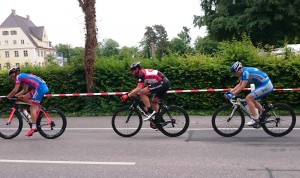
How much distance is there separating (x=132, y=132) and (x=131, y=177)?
3605mm

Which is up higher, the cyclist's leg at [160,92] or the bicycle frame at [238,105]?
the cyclist's leg at [160,92]

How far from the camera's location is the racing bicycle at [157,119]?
360 inches

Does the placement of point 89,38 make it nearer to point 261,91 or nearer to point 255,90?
point 255,90

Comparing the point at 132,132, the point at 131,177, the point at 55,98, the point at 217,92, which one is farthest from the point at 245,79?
the point at 55,98

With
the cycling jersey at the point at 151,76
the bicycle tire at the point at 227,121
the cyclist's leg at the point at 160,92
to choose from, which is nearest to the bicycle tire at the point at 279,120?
the bicycle tire at the point at 227,121

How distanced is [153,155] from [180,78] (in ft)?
23.5

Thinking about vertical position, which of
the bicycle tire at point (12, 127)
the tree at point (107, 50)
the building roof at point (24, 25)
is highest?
the building roof at point (24, 25)

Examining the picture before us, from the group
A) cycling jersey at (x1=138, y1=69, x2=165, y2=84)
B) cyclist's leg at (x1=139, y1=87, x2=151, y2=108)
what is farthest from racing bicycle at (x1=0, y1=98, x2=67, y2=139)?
cycling jersey at (x1=138, y1=69, x2=165, y2=84)

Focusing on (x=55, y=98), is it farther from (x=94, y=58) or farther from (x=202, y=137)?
(x=202, y=137)

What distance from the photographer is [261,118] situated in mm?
8789

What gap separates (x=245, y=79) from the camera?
28.5ft

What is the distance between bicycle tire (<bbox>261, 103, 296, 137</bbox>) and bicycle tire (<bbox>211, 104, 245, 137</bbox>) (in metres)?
0.56

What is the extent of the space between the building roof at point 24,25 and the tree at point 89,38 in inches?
3798

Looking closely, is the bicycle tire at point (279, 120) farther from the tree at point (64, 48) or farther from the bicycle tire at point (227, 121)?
the tree at point (64, 48)
